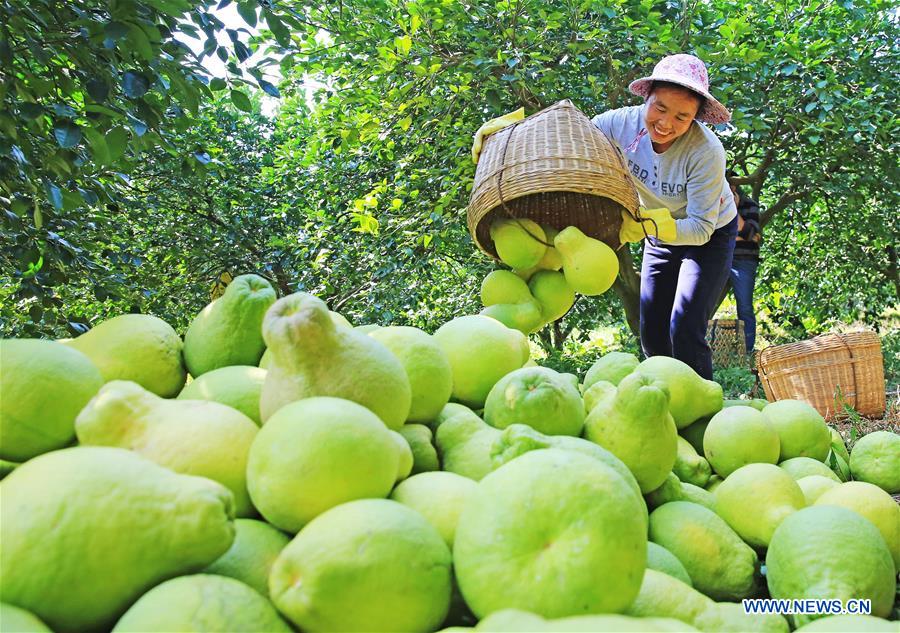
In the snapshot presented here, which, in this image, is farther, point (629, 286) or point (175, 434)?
point (629, 286)

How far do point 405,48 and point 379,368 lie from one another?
369cm

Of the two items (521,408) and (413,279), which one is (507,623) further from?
(413,279)

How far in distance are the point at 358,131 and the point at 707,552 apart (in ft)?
13.7

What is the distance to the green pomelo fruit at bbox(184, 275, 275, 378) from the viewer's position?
1.25 meters

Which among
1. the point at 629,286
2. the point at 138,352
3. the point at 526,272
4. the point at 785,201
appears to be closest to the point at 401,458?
the point at 138,352

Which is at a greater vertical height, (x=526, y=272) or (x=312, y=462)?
(x=526, y=272)

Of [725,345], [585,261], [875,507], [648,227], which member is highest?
[648,227]

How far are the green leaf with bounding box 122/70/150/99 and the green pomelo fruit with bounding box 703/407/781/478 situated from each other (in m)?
2.06

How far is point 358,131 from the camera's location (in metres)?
4.77

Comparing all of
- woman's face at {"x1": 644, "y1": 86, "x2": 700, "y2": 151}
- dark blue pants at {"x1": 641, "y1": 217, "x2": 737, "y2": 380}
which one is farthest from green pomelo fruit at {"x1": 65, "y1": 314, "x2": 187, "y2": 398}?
dark blue pants at {"x1": 641, "y1": 217, "x2": 737, "y2": 380}

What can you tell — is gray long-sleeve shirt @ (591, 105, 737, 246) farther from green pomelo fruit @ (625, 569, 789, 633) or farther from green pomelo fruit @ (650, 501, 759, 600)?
green pomelo fruit @ (625, 569, 789, 633)

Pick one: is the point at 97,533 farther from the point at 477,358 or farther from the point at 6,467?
the point at 477,358

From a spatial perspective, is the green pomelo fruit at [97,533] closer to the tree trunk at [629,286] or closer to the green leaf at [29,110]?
the green leaf at [29,110]

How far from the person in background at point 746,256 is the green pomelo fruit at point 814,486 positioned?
5.02m
